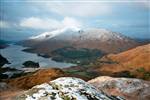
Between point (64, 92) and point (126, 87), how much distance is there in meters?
34.5

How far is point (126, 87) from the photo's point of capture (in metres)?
55.4

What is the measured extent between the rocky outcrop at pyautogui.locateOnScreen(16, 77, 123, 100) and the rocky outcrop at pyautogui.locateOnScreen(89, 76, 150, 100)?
28.8 metres

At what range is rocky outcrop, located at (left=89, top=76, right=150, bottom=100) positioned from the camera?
175 feet

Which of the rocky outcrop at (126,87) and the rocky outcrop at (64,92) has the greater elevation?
the rocky outcrop at (64,92)

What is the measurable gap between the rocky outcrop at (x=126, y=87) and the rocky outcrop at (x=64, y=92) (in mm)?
28811

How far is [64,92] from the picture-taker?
22734mm

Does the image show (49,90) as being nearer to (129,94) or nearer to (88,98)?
(88,98)

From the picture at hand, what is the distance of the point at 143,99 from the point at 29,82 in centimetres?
6937

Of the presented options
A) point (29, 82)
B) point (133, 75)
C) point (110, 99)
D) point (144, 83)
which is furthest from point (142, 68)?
point (110, 99)

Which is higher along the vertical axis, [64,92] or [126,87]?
[64,92]

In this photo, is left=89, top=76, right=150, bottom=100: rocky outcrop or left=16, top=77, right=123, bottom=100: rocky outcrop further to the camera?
left=89, top=76, right=150, bottom=100: rocky outcrop

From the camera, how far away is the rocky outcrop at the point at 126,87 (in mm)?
53469

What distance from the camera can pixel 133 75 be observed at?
543 ft

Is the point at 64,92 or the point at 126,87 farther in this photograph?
the point at 126,87
